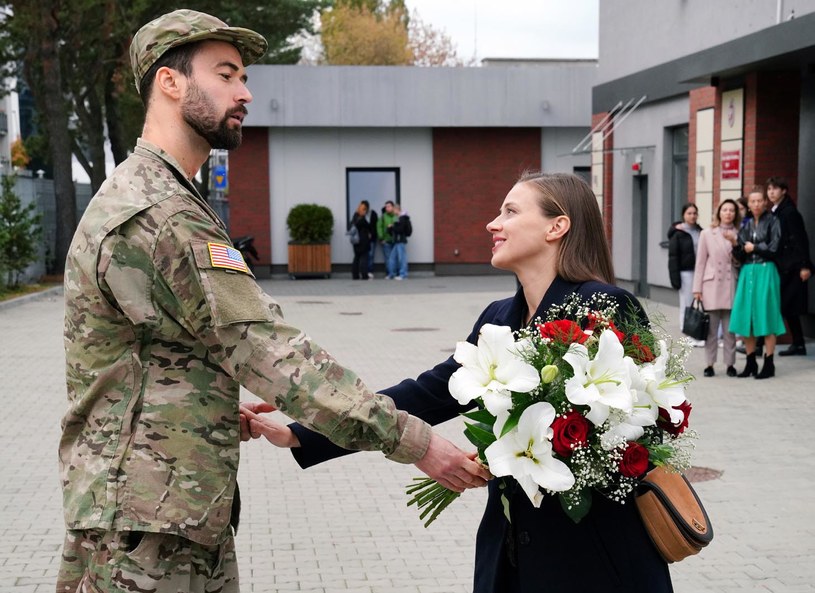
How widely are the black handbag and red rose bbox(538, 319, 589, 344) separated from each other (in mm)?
9804

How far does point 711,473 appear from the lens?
316 inches

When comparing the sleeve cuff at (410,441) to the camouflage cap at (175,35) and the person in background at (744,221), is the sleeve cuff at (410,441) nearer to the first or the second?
the camouflage cap at (175,35)

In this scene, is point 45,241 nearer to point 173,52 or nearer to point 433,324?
point 433,324

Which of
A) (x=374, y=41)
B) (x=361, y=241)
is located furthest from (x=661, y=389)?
(x=374, y=41)

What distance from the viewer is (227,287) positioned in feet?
9.40

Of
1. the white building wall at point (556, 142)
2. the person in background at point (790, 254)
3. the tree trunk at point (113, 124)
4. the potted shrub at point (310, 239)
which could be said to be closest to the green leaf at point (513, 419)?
the person in background at point (790, 254)

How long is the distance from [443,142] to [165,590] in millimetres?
28666

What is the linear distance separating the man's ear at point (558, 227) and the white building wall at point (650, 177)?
16484 mm

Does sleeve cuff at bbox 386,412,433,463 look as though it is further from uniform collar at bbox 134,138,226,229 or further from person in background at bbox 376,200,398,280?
person in background at bbox 376,200,398,280

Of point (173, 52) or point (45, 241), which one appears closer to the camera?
point (173, 52)

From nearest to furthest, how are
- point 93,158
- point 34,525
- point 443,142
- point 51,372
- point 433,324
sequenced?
point 34,525, point 51,372, point 433,324, point 443,142, point 93,158

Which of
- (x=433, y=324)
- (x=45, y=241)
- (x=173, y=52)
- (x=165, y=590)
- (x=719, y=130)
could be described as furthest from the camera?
(x=45, y=241)

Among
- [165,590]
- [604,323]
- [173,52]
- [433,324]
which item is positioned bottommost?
[433,324]

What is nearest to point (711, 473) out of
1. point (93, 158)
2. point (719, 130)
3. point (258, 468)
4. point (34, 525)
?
point (258, 468)
